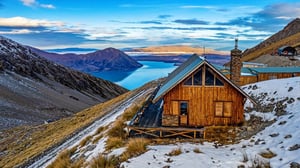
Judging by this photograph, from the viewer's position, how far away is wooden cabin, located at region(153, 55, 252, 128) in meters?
21.5

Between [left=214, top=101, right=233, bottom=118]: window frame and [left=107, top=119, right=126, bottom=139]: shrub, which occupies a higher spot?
[left=214, top=101, right=233, bottom=118]: window frame

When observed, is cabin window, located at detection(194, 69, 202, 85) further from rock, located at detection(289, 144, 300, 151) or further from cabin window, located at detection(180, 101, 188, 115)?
rock, located at detection(289, 144, 300, 151)

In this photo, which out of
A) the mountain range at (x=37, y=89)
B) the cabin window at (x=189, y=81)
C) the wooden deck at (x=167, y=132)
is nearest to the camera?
the wooden deck at (x=167, y=132)

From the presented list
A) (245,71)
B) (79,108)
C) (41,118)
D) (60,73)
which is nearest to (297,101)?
(245,71)

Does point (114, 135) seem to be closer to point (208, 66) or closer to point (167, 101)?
point (167, 101)

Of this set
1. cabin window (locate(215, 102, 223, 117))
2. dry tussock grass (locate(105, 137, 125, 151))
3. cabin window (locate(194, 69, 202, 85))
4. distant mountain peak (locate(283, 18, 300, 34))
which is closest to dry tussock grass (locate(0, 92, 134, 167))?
dry tussock grass (locate(105, 137, 125, 151))

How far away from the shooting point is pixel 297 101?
2100 cm

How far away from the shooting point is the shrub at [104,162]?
15.2 m

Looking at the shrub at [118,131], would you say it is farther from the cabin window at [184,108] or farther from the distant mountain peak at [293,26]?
the distant mountain peak at [293,26]

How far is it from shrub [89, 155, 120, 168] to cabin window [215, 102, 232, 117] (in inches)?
361

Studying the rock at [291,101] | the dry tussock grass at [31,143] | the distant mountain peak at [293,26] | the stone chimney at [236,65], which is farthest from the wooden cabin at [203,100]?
the distant mountain peak at [293,26]

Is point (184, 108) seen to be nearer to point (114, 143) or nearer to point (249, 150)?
point (114, 143)

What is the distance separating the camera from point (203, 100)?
856 inches

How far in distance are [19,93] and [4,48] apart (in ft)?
259
